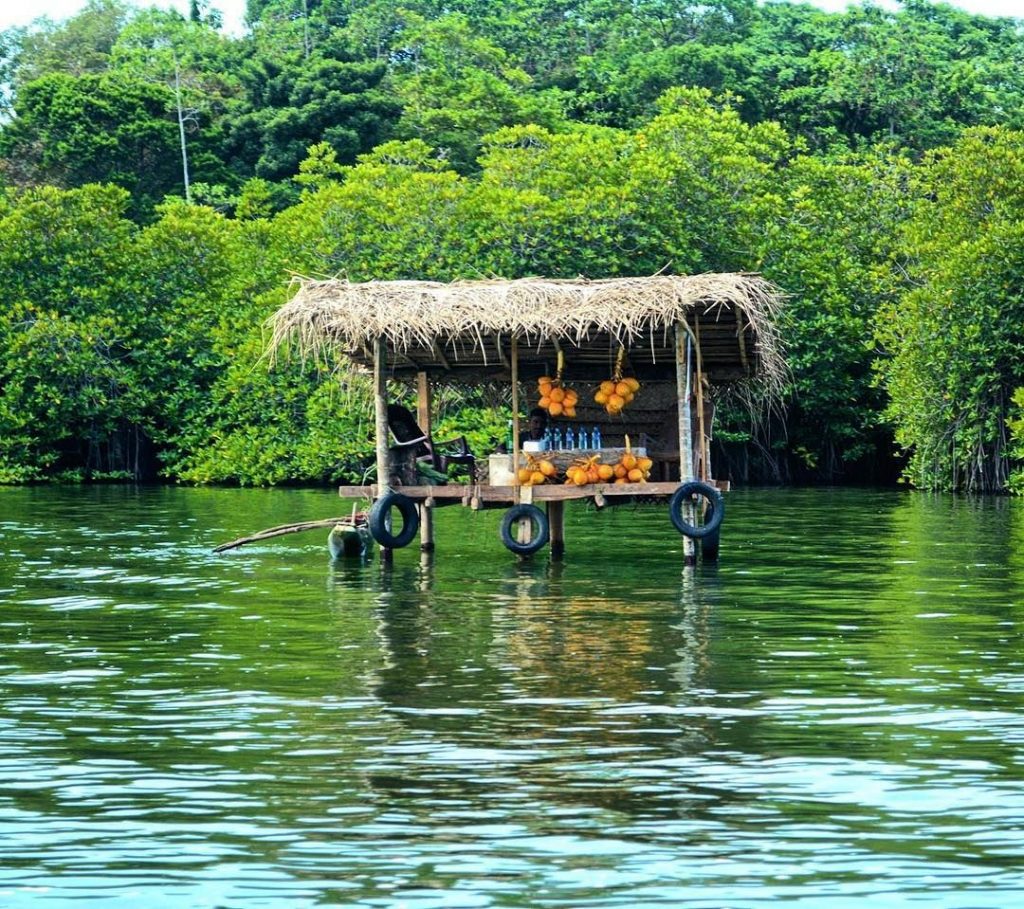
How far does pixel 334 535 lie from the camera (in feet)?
71.9

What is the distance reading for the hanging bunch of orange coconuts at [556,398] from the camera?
21234 millimetres

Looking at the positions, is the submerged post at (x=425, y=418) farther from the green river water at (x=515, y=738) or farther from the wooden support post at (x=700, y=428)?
the wooden support post at (x=700, y=428)

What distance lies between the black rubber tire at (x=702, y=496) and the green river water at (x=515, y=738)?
521 mm

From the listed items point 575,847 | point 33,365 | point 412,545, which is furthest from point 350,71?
point 575,847

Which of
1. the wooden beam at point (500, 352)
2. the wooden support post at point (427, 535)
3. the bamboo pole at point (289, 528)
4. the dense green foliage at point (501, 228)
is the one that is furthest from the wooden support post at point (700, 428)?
the dense green foliage at point (501, 228)

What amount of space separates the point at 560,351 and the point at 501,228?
21825 mm

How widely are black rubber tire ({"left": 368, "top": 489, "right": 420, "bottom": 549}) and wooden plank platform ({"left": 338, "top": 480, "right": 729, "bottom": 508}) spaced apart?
5.0 inches

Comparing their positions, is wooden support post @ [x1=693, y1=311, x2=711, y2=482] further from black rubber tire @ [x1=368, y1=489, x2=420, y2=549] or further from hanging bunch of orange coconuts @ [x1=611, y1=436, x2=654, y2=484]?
black rubber tire @ [x1=368, y1=489, x2=420, y2=549]

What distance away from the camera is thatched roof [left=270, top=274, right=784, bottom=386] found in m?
19.5

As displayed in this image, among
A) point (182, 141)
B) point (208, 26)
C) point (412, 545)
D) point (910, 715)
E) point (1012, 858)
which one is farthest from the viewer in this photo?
point (208, 26)

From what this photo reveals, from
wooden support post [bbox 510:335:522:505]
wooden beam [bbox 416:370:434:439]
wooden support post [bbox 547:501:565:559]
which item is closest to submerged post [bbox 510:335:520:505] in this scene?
wooden support post [bbox 510:335:522:505]

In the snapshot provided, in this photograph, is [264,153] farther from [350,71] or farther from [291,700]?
[291,700]

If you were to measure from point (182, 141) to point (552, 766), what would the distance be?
4718cm

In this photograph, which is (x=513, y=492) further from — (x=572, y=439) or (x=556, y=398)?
(x=556, y=398)
